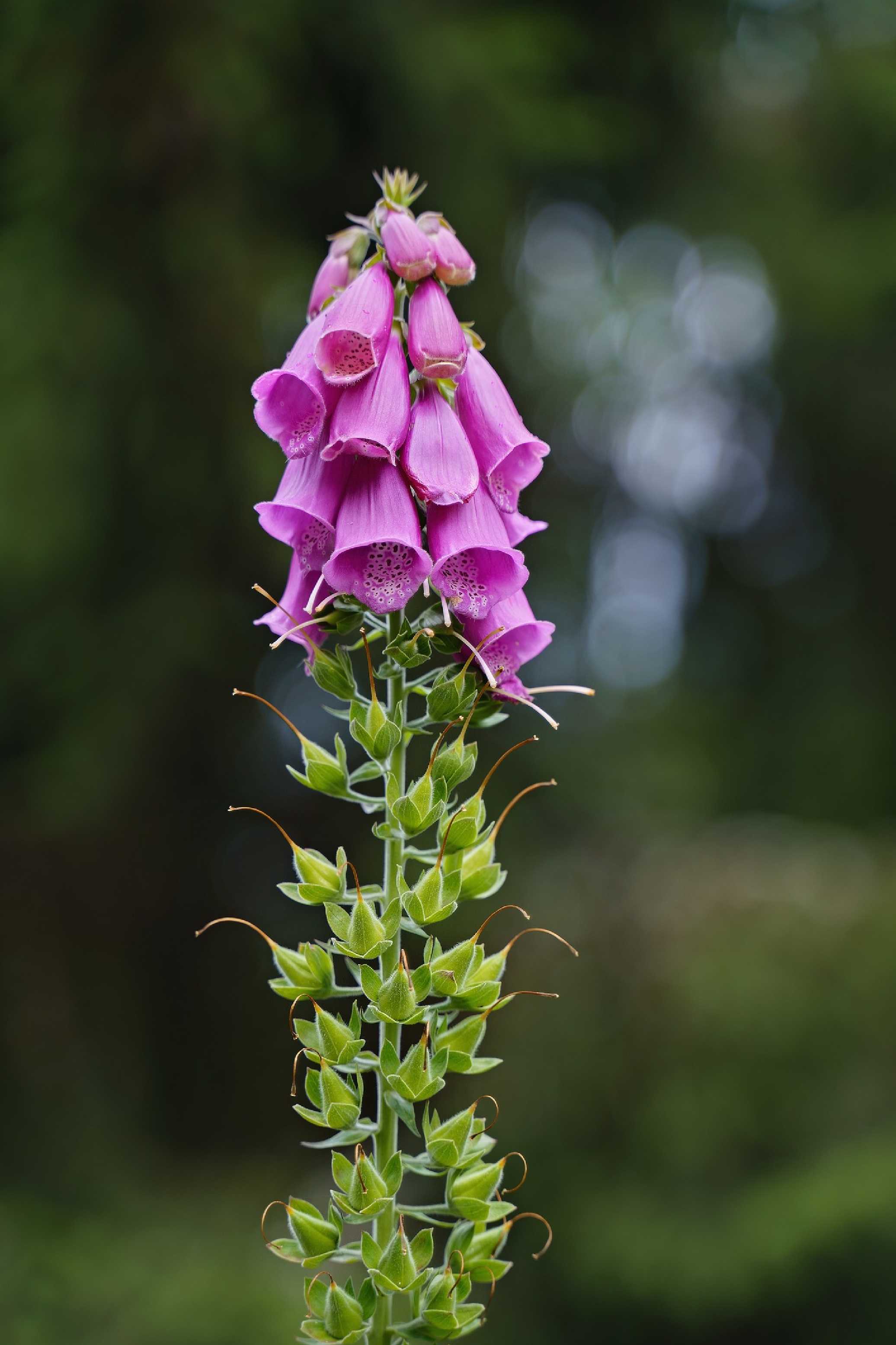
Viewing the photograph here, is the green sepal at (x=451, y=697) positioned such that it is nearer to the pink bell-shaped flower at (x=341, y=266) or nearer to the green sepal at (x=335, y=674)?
the green sepal at (x=335, y=674)

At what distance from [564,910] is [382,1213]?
3.30 meters

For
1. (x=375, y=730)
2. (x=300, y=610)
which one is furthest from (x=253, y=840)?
(x=375, y=730)

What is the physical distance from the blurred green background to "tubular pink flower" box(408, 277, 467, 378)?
252 cm

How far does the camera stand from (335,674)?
42.8 inches

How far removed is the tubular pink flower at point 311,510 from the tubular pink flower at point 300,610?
0.02 metres

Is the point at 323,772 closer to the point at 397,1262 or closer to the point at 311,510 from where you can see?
the point at 311,510

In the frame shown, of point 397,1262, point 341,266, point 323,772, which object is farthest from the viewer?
point 341,266

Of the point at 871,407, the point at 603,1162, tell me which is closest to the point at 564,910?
the point at 603,1162

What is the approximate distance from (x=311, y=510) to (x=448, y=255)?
0.31 m

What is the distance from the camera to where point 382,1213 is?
101 centimetres

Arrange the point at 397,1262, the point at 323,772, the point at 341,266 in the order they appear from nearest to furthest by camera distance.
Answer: the point at 397,1262 → the point at 323,772 → the point at 341,266

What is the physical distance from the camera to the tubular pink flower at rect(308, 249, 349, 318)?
1178mm

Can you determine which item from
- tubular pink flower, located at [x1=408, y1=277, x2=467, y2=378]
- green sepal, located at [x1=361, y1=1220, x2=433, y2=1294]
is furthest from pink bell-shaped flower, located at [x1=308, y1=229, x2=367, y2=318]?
green sepal, located at [x1=361, y1=1220, x2=433, y2=1294]

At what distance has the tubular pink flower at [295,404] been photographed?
1104mm
